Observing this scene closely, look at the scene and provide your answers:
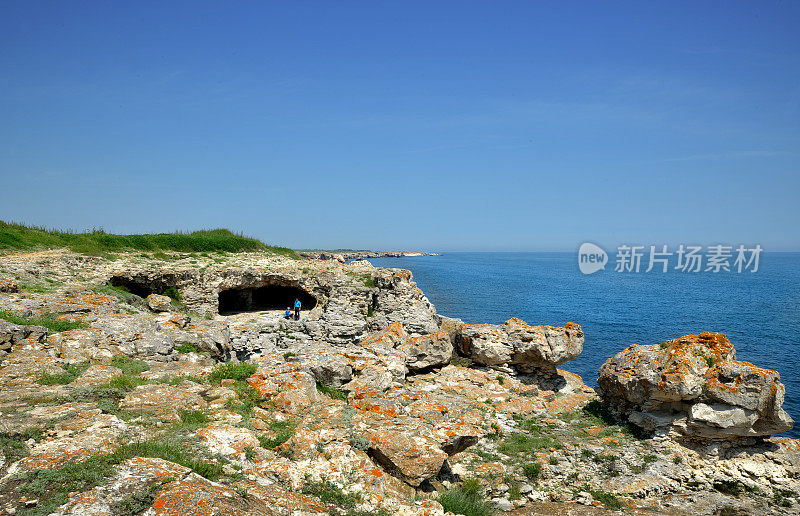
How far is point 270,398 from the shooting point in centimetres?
1020

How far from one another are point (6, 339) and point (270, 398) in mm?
7398

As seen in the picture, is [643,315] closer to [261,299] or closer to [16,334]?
[261,299]

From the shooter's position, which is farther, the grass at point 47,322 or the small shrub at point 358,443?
the grass at point 47,322

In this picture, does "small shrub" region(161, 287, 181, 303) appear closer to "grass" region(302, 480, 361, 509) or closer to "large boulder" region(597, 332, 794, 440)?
"grass" region(302, 480, 361, 509)

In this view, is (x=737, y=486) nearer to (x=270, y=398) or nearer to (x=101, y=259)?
(x=270, y=398)

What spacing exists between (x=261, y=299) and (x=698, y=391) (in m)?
31.0

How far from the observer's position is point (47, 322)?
42.8ft

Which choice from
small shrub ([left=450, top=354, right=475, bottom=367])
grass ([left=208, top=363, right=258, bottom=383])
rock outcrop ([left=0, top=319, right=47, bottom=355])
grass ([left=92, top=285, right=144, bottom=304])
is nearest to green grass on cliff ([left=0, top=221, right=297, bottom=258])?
grass ([left=92, top=285, right=144, bottom=304])

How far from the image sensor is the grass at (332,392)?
12.7 meters

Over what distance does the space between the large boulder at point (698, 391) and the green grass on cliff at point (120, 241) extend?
29.9 metres

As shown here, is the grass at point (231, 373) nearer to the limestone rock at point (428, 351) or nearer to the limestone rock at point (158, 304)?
the limestone rock at point (428, 351)

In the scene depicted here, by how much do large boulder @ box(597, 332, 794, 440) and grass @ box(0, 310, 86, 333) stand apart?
61.4 ft

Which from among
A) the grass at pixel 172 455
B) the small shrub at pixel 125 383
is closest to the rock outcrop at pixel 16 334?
the small shrub at pixel 125 383

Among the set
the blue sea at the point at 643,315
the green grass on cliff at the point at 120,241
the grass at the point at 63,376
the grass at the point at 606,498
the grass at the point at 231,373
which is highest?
the green grass on cliff at the point at 120,241
